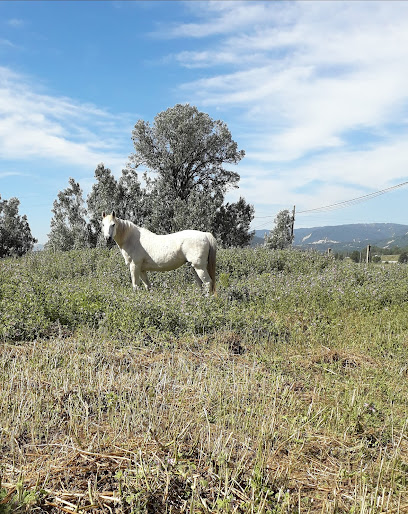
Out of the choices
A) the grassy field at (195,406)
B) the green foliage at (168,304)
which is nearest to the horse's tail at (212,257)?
the green foliage at (168,304)

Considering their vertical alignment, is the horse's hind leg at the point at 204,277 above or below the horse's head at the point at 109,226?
below

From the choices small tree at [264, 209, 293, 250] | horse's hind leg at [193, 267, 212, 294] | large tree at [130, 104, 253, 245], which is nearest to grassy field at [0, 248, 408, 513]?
horse's hind leg at [193, 267, 212, 294]

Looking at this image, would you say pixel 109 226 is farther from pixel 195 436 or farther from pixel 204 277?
pixel 195 436

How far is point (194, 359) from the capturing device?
5715 millimetres

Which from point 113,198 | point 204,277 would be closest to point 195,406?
point 204,277

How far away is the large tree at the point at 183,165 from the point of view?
34938 millimetres

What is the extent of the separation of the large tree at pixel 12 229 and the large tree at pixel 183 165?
11124 millimetres

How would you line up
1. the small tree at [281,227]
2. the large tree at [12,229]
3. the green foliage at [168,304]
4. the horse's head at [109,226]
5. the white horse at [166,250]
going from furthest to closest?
the small tree at [281,227]
the large tree at [12,229]
the white horse at [166,250]
the horse's head at [109,226]
the green foliage at [168,304]

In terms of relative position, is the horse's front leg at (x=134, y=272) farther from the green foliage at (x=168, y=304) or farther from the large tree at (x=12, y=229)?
the large tree at (x=12, y=229)

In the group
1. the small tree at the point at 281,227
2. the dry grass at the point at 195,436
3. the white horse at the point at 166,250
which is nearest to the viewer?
the dry grass at the point at 195,436

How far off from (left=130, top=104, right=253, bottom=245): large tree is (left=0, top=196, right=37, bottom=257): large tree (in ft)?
36.5

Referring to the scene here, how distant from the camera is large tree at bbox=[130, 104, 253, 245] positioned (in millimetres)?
34938

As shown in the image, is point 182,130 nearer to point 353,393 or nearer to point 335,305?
point 335,305

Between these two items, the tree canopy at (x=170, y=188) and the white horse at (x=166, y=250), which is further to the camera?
the tree canopy at (x=170, y=188)
